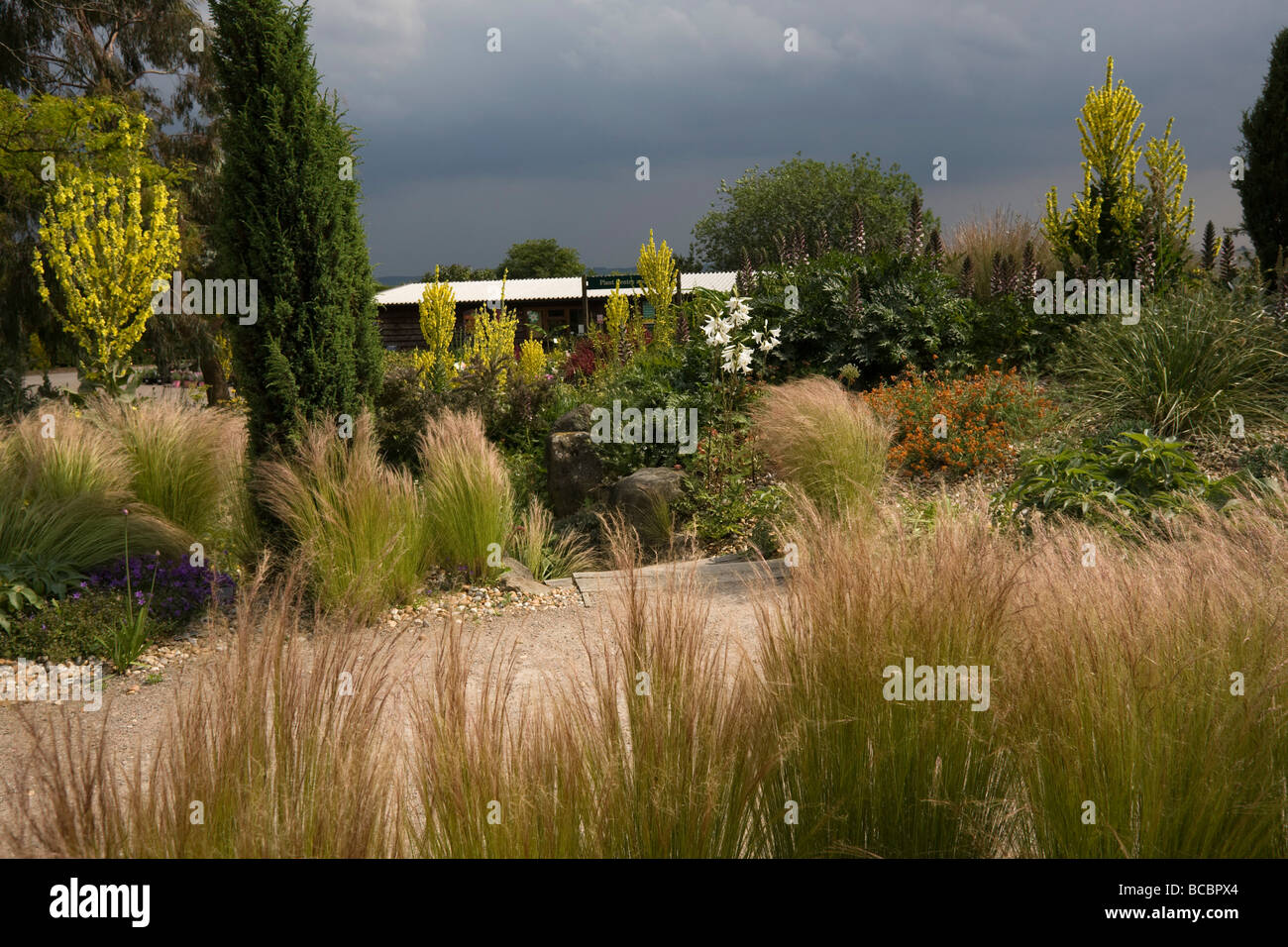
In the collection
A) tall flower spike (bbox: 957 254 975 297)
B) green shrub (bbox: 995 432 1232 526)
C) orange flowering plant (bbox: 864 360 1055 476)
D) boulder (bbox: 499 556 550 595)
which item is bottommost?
boulder (bbox: 499 556 550 595)

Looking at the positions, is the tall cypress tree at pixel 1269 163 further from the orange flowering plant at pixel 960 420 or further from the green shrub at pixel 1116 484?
the green shrub at pixel 1116 484

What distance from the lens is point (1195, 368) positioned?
25.1 feet

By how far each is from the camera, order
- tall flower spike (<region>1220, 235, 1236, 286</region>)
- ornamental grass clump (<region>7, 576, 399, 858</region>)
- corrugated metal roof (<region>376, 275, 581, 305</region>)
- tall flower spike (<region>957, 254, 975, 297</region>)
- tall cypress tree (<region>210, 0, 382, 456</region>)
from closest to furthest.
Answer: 1. ornamental grass clump (<region>7, 576, 399, 858</region>)
2. tall cypress tree (<region>210, 0, 382, 456</region>)
3. tall flower spike (<region>1220, 235, 1236, 286</region>)
4. tall flower spike (<region>957, 254, 975, 297</region>)
5. corrugated metal roof (<region>376, 275, 581, 305</region>)

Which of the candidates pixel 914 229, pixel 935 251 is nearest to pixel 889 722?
pixel 914 229

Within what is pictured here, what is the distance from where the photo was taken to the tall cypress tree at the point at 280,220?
557 cm

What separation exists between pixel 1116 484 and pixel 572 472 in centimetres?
500

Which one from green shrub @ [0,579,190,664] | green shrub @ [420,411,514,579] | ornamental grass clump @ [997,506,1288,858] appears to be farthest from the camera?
green shrub @ [420,411,514,579]

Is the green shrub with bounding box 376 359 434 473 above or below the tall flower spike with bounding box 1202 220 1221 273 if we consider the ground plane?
below

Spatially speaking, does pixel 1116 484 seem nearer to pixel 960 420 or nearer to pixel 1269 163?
pixel 960 420

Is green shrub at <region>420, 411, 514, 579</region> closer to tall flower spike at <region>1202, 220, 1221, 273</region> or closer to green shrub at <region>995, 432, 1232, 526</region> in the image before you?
green shrub at <region>995, 432, 1232, 526</region>

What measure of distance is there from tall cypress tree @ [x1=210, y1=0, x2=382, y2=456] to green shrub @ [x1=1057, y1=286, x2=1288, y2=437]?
22.0ft

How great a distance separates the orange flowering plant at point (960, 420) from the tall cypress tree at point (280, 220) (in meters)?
4.72

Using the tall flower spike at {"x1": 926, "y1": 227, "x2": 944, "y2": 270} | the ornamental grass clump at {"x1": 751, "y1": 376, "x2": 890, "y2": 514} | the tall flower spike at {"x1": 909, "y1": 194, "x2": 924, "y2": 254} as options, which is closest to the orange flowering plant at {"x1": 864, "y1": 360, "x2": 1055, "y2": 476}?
the ornamental grass clump at {"x1": 751, "y1": 376, "x2": 890, "y2": 514}

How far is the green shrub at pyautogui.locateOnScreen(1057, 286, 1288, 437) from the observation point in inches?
295
